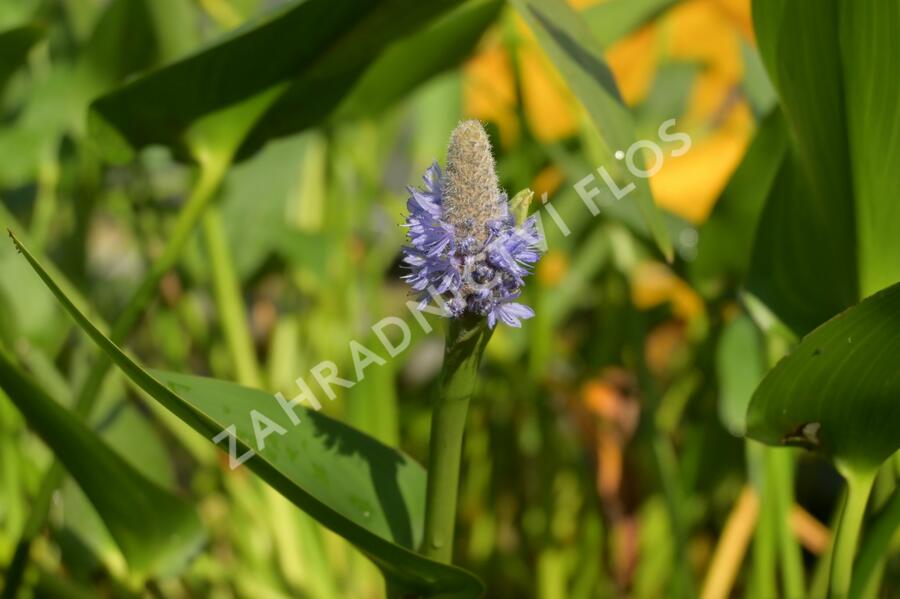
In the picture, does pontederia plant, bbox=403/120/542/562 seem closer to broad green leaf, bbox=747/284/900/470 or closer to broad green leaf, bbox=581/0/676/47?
broad green leaf, bbox=747/284/900/470

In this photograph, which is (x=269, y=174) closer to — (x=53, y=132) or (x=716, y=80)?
(x=53, y=132)

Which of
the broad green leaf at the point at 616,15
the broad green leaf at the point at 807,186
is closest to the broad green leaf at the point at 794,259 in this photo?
the broad green leaf at the point at 807,186

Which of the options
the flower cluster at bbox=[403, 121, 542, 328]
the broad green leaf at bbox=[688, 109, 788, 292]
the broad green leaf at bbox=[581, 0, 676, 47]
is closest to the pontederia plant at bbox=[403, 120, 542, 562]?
the flower cluster at bbox=[403, 121, 542, 328]

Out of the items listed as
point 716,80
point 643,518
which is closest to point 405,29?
point 643,518

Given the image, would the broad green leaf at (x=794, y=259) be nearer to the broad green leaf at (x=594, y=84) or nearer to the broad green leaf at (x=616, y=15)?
the broad green leaf at (x=594, y=84)

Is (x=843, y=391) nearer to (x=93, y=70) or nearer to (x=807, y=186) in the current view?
(x=807, y=186)
